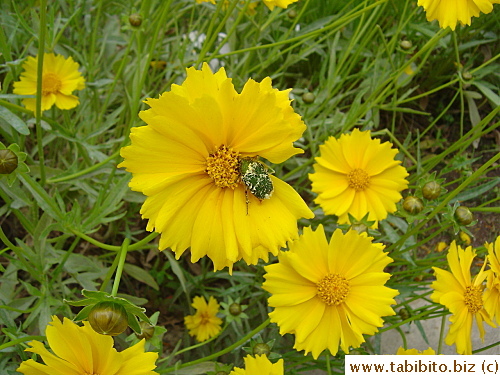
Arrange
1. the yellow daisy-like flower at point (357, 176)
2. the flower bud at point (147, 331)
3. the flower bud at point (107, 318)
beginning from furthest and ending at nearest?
the yellow daisy-like flower at point (357, 176) → the flower bud at point (147, 331) → the flower bud at point (107, 318)

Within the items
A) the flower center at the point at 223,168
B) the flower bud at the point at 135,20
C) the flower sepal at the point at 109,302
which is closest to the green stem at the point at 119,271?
the flower sepal at the point at 109,302

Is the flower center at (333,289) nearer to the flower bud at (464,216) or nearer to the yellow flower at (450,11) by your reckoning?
the flower bud at (464,216)

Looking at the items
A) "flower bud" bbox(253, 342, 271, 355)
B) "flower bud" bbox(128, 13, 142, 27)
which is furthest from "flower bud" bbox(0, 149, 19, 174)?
"flower bud" bbox(253, 342, 271, 355)

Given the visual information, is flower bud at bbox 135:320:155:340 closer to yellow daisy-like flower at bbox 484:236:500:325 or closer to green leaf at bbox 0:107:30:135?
green leaf at bbox 0:107:30:135

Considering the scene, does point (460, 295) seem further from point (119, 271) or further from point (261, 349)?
point (119, 271)

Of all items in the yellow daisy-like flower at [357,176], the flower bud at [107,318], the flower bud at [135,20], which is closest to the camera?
the flower bud at [107,318]

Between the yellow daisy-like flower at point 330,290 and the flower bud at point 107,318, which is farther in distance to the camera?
the yellow daisy-like flower at point 330,290

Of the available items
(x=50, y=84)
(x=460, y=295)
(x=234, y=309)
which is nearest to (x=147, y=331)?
(x=234, y=309)

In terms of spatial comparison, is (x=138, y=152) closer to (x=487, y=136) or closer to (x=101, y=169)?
(x=101, y=169)
